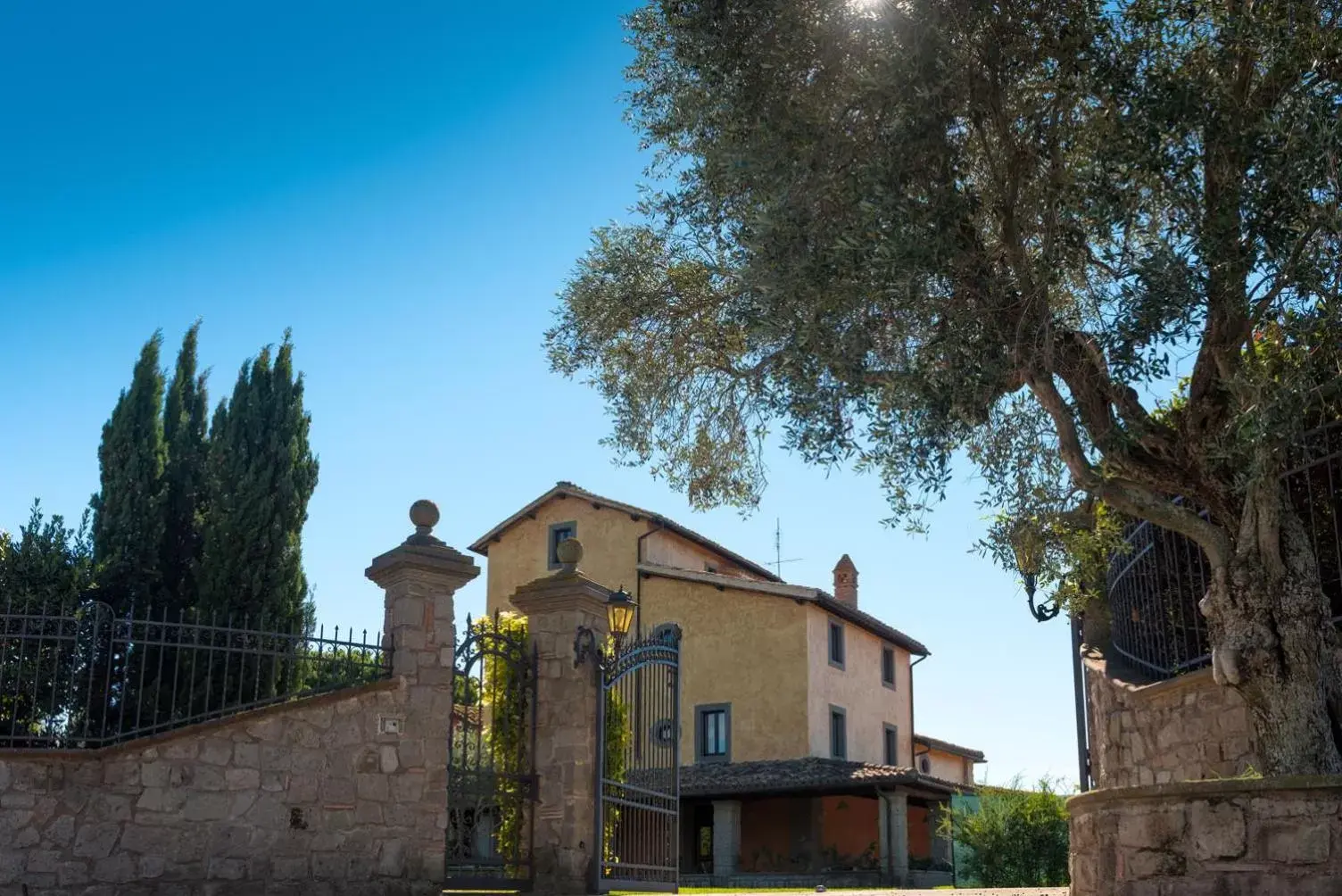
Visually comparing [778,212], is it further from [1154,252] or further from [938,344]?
[1154,252]

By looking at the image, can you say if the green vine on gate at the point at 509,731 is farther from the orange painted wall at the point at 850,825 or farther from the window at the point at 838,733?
the orange painted wall at the point at 850,825

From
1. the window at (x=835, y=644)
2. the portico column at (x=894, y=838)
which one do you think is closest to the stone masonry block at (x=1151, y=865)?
the portico column at (x=894, y=838)

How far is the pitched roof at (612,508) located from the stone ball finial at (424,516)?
19.3 meters

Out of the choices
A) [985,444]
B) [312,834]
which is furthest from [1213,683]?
[312,834]

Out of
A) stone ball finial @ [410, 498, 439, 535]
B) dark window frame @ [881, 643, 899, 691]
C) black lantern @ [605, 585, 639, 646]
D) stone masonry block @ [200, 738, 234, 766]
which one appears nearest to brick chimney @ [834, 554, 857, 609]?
dark window frame @ [881, 643, 899, 691]

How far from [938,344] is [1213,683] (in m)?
3.29

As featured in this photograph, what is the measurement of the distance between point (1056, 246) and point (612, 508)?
2292 cm

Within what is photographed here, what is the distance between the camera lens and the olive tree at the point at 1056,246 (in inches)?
307

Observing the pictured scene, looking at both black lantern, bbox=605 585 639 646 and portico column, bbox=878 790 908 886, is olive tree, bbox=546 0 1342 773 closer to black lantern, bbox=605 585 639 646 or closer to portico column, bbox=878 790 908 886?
black lantern, bbox=605 585 639 646

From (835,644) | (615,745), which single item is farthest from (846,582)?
(615,745)

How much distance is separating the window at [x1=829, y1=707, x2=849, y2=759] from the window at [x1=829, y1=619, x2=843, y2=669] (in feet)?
3.73

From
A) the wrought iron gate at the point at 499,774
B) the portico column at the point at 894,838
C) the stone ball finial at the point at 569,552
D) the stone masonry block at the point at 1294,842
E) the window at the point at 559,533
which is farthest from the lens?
the window at the point at 559,533

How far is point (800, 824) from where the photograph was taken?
29484 millimetres

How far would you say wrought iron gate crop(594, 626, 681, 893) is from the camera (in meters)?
12.0
